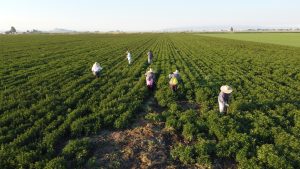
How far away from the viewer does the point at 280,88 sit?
18.6m

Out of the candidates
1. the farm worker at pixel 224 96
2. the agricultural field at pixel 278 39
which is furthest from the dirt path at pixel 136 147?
the agricultural field at pixel 278 39

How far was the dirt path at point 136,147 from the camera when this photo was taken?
9375mm

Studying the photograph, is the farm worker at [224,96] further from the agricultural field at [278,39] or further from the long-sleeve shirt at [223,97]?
the agricultural field at [278,39]

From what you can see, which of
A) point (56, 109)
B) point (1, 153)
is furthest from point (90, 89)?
point (1, 153)

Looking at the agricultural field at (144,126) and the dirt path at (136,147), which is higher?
the agricultural field at (144,126)

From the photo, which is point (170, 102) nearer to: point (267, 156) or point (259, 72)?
point (267, 156)

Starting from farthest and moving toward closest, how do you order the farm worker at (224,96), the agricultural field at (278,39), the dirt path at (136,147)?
the agricultural field at (278,39) → the farm worker at (224,96) → the dirt path at (136,147)

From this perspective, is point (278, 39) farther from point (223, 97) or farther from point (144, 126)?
point (144, 126)

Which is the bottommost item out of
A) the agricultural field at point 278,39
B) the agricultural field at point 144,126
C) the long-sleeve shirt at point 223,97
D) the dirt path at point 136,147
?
the agricultural field at point 278,39

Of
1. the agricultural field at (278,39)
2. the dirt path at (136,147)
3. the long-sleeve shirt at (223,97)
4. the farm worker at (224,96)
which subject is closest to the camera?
the dirt path at (136,147)

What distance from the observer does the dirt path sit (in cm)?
938

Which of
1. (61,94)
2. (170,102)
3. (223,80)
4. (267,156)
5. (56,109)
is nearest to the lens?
(267,156)

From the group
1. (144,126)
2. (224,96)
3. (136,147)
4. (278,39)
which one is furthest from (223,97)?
(278,39)

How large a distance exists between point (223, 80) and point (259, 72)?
5.61 metres
